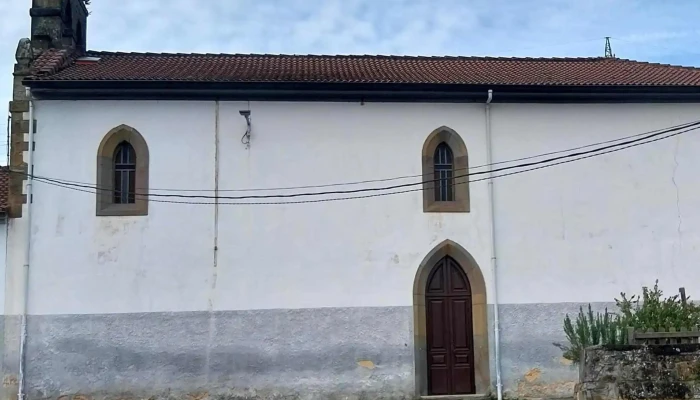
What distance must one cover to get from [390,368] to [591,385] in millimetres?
5759

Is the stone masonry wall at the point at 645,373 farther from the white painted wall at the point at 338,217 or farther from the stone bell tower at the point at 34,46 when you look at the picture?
the stone bell tower at the point at 34,46

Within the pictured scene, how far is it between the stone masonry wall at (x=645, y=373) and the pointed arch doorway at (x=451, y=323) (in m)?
5.59

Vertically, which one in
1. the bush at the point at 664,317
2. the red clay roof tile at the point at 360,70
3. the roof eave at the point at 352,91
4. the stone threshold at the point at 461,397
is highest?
the red clay roof tile at the point at 360,70

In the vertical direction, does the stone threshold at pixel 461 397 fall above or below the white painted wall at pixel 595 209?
below

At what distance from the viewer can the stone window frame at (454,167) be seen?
15094 millimetres

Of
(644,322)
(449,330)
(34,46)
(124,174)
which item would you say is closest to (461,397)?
(449,330)

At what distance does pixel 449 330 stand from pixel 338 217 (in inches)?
119

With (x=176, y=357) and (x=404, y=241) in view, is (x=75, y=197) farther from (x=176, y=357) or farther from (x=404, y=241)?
(x=404, y=241)

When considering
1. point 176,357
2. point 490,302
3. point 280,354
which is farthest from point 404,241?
point 176,357

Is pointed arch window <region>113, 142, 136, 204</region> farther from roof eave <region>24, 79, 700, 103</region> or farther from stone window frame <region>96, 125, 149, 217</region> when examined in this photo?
roof eave <region>24, 79, 700, 103</region>

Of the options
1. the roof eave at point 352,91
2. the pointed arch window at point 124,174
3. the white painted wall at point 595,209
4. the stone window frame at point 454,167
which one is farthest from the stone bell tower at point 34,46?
the white painted wall at point 595,209

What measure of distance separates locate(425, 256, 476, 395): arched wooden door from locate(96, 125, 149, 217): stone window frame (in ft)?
18.6

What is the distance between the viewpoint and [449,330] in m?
15.1

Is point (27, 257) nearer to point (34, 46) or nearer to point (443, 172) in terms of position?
point (34, 46)
